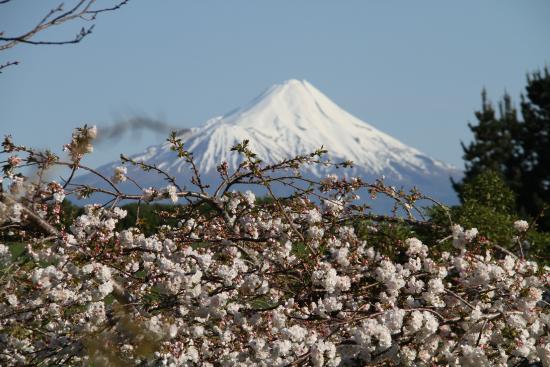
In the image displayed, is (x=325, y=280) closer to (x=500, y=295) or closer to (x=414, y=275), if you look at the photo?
(x=414, y=275)

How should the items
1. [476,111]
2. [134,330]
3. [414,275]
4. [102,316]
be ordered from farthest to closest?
[476,111]
[414,275]
[102,316]
[134,330]

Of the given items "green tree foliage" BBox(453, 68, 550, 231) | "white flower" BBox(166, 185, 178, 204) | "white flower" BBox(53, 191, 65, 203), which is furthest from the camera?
"green tree foliage" BBox(453, 68, 550, 231)

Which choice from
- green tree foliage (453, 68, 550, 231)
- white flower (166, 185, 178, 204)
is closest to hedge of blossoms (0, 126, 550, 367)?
white flower (166, 185, 178, 204)

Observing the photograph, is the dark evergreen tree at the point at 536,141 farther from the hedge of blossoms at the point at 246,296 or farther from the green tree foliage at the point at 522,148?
the hedge of blossoms at the point at 246,296

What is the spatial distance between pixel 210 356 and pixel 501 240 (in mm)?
9286

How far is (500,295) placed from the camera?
21.0ft

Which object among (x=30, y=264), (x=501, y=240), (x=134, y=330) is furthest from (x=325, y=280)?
(x=501, y=240)

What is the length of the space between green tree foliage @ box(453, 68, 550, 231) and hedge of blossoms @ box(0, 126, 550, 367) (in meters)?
31.0

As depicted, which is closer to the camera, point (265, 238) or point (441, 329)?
point (441, 329)

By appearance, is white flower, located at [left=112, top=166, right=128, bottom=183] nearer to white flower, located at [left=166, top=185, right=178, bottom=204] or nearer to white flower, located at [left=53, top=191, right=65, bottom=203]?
white flower, located at [left=166, top=185, right=178, bottom=204]

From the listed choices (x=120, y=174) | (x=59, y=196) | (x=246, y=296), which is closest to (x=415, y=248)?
(x=246, y=296)

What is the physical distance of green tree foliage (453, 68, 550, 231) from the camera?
4031cm

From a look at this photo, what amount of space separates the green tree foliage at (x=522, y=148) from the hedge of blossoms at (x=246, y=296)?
102 ft

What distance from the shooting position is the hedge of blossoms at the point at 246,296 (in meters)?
5.58
